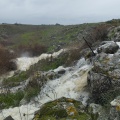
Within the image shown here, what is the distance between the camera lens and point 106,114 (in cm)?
944

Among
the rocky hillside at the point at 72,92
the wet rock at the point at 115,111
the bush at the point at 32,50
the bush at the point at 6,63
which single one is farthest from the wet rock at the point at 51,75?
the bush at the point at 32,50

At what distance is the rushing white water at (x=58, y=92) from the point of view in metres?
12.8

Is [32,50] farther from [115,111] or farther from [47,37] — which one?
Answer: [115,111]

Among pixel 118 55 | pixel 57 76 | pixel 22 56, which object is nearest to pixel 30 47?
pixel 22 56

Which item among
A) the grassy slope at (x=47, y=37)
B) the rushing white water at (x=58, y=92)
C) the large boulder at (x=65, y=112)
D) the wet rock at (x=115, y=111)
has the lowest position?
the grassy slope at (x=47, y=37)

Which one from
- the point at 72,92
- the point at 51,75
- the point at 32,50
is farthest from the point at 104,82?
the point at 32,50

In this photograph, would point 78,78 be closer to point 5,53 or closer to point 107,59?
point 107,59

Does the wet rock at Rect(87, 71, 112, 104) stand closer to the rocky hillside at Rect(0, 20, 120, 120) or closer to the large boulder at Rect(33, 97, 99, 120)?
the rocky hillside at Rect(0, 20, 120, 120)

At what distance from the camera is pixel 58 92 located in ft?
47.1

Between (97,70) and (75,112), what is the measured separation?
3.60 metres

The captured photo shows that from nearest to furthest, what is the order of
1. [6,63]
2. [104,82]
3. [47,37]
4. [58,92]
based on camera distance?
1. [104,82]
2. [58,92]
3. [6,63]
4. [47,37]

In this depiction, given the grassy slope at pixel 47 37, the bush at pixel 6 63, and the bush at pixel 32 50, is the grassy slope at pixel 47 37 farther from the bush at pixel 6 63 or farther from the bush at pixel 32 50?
the bush at pixel 6 63

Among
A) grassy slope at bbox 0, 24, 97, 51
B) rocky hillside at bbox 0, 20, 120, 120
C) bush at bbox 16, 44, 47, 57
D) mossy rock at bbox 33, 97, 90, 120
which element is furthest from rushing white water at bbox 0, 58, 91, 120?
grassy slope at bbox 0, 24, 97, 51

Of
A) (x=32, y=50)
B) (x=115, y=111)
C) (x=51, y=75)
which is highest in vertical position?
(x=115, y=111)
